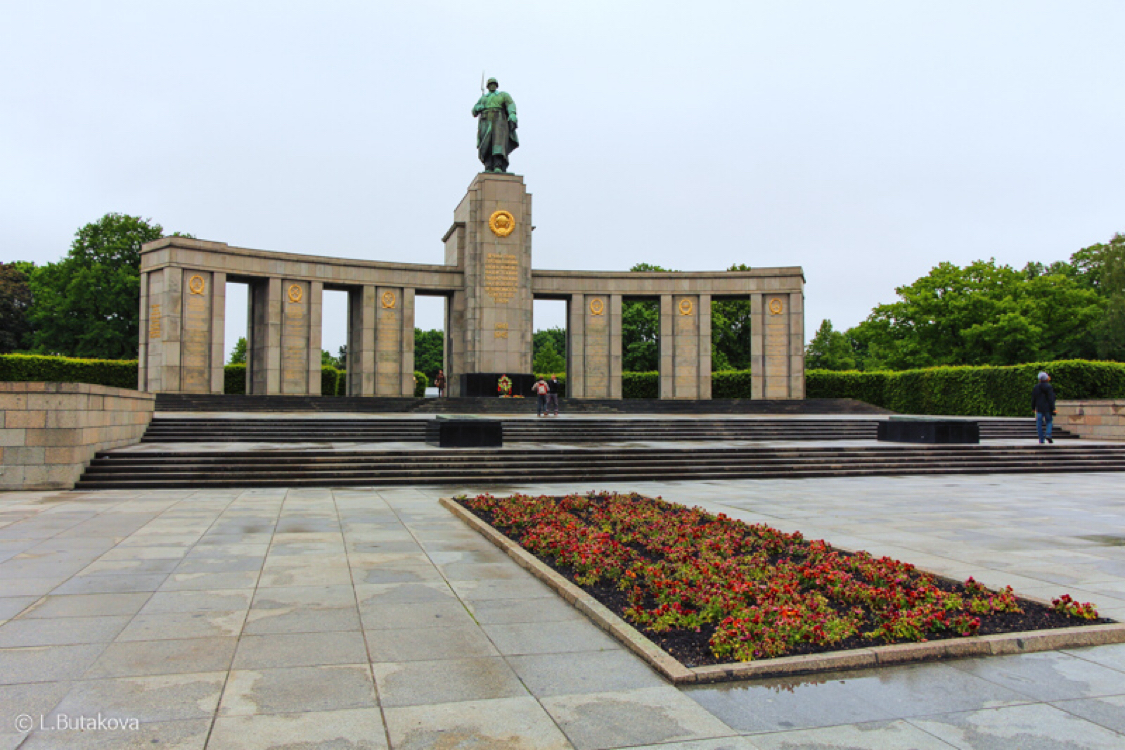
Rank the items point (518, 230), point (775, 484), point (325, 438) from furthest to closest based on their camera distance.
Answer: point (518, 230) < point (325, 438) < point (775, 484)

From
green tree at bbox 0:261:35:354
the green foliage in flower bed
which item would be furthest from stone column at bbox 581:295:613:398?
green tree at bbox 0:261:35:354

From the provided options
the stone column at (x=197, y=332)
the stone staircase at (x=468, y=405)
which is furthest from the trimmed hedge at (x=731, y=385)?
the stone column at (x=197, y=332)

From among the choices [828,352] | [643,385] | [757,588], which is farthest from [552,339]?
[757,588]

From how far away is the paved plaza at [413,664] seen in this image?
3730mm

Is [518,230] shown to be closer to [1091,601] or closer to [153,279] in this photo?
[153,279]

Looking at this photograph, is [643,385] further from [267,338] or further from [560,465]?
[560,465]

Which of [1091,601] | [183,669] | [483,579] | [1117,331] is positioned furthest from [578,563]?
[1117,331]

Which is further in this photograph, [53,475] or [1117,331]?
[1117,331]

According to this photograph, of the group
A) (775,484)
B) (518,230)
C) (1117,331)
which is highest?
(518,230)

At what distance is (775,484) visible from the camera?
15617 millimetres

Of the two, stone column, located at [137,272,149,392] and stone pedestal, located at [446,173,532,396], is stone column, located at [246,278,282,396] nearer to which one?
stone column, located at [137,272,149,392]

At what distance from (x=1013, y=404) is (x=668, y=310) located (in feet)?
52.7

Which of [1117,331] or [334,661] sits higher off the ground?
[1117,331]

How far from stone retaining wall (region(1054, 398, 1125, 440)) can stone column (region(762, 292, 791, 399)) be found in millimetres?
13961
